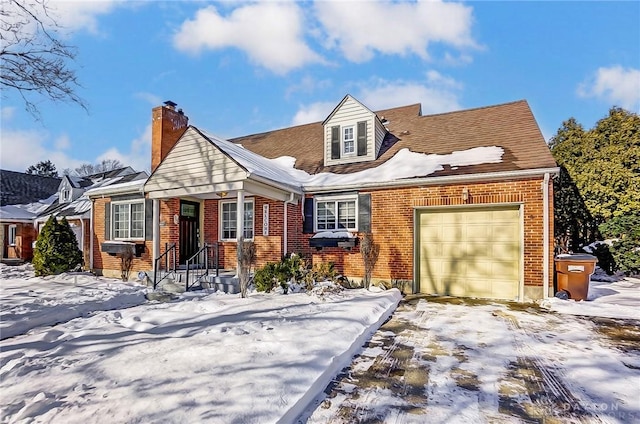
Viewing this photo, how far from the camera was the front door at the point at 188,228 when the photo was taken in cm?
1127

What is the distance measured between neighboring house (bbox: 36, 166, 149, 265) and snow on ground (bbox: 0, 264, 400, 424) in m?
9.12

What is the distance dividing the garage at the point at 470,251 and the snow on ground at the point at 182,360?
113 inches

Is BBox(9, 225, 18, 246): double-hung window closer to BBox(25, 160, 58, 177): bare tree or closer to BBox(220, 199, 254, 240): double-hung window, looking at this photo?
BBox(220, 199, 254, 240): double-hung window

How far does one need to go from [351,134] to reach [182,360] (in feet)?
29.9

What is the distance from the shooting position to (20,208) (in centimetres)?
2053

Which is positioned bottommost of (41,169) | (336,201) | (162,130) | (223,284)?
(223,284)

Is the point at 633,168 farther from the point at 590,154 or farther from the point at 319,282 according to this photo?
the point at 319,282

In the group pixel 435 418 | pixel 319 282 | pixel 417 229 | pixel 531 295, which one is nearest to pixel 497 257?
pixel 531 295

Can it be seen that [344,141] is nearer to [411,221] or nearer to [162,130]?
[411,221]

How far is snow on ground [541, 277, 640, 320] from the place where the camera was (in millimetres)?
6469

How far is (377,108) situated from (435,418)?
13.4 m

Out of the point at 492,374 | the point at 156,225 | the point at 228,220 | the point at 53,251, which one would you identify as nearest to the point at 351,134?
the point at 228,220

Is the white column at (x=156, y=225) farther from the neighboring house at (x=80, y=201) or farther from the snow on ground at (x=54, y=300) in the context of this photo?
the neighboring house at (x=80, y=201)

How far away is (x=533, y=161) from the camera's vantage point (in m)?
7.84
